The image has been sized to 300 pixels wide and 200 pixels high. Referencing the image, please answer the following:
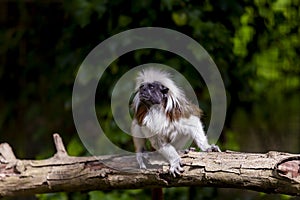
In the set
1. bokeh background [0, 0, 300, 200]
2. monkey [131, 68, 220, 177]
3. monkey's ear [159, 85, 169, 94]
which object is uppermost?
bokeh background [0, 0, 300, 200]

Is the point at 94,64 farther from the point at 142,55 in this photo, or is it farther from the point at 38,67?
the point at 38,67

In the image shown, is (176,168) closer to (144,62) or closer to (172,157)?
(172,157)

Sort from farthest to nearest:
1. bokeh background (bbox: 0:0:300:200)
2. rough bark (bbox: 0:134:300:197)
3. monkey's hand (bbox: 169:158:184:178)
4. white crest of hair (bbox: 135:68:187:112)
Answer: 1. bokeh background (bbox: 0:0:300:200)
2. white crest of hair (bbox: 135:68:187:112)
3. monkey's hand (bbox: 169:158:184:178)
4. rough bark (bbox: 0:134:300:197)

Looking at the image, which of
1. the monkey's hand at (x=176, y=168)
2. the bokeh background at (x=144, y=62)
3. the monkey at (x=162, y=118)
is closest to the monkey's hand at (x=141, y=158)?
the monkey at (x=162, y=118)

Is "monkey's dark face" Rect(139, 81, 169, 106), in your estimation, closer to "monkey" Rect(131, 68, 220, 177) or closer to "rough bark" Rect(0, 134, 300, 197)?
"monkey" Rect(131, 68, 220, 177)

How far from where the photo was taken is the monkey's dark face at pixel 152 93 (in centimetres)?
195

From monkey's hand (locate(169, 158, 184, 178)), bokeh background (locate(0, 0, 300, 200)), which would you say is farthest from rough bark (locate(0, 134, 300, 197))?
bokeh background (locate(0, 0, 300, 200))

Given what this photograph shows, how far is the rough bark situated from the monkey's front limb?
0.02m

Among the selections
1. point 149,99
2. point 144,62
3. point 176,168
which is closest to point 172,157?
point 176,168

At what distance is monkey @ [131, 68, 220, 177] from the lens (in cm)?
196

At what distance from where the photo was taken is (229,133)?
10.0 feet

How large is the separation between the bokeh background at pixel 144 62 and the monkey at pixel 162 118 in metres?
0.63

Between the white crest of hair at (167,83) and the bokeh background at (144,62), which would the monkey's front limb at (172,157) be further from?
the bokeh background at (144,62)

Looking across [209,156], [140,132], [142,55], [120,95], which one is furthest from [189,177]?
[142,55]
